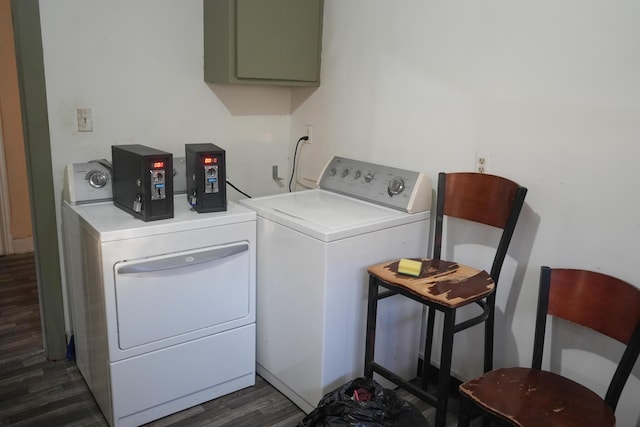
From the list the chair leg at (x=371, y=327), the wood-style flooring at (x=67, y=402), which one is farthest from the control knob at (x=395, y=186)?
the wood-style flooring at (x=67, y=402)

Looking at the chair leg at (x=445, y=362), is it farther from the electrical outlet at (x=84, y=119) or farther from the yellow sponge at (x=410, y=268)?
the electrical outlet at (x=84, y=119)

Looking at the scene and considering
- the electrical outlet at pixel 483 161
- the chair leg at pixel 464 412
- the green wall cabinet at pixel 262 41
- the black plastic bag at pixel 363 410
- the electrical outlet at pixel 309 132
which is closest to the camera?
the chair leg at pixel 464 412

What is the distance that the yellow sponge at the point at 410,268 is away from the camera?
6.13 ft

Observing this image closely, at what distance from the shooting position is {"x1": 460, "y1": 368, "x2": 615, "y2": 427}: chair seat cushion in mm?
1441

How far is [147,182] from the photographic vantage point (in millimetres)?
1919

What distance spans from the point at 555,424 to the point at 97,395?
181 cm

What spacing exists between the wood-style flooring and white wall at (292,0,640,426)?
87cm

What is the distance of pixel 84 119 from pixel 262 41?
0.92 metres

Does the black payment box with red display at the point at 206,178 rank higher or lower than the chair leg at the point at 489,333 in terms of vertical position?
higher

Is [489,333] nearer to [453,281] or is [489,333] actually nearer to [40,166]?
[453,281]

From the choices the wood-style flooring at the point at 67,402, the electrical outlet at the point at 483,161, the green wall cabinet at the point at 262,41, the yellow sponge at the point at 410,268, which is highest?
the green wall cabinet at the point at 262,41

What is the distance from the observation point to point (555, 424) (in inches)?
55.7

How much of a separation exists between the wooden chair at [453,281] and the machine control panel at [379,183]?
130 millimetres

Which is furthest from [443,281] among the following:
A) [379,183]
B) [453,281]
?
[379,183]
